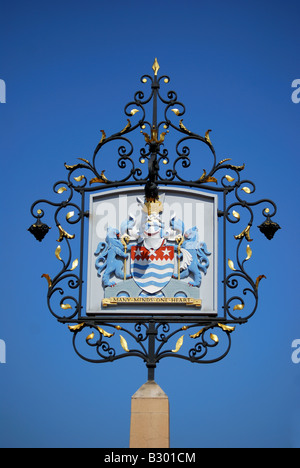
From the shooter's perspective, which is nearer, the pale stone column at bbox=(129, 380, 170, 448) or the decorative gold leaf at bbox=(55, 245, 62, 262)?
the pale stone column at bbox=(129, 380, 170, 448)

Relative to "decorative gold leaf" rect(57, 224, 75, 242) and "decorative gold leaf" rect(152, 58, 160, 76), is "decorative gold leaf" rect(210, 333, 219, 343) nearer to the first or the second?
"decorative gold leaf" rect(57, 224, 75, 242)

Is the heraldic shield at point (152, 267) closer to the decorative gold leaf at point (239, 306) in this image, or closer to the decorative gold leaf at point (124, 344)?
the decorative gold leaf at point (124, 344)

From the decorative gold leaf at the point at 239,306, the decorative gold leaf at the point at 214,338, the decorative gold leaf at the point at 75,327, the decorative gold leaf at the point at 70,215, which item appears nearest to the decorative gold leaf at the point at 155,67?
the decorative gold leaf at the point at 70,215

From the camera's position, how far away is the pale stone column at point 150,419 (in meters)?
12.9

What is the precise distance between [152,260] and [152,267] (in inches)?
4.1

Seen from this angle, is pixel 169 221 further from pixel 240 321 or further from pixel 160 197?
pixel 240 321

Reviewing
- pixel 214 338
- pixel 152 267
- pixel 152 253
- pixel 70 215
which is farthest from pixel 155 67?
pixel 214 338

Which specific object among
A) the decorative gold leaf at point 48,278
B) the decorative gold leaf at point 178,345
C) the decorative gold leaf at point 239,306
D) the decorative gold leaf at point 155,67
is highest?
the decorative gold leaf at point 155,67

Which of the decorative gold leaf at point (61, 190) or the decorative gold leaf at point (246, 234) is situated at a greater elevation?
the decorative gold leaf at point (61, 190)

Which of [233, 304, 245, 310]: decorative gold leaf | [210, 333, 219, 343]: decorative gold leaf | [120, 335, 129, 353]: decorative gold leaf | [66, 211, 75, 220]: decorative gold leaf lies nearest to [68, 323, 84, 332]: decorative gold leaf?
[120, 335, 129, 353]: decorative gold leaf

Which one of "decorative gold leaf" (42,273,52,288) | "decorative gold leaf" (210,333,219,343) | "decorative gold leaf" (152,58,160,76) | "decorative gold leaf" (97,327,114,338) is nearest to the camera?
"decorative gold leaf" (210,333,219,343)

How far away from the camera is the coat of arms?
45.2 ft

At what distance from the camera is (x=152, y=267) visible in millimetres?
13875

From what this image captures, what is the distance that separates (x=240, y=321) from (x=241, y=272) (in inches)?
27.5
